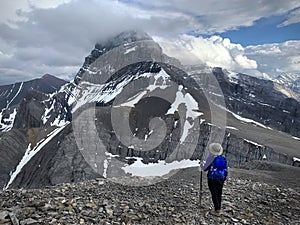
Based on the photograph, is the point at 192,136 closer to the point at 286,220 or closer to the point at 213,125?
the point at 213,125

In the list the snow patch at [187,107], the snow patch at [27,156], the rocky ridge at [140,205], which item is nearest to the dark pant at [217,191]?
the rocky ridge at [140,205]

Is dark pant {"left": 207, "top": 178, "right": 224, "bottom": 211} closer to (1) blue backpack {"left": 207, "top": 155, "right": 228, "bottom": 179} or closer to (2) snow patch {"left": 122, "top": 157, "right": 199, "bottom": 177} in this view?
(1) blue backpack {"left": 207, "top": 155, "right": 228, "bottom": 179}

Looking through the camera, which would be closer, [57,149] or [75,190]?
[75,190]

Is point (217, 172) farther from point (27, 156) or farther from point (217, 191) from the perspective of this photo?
point (27, 156)

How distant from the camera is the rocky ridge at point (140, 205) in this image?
10148 mm

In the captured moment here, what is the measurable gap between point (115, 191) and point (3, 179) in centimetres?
13612

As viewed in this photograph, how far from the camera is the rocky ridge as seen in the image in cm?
1015

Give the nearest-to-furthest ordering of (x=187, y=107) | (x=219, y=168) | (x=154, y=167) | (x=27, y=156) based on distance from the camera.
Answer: (x=219, y=168) → (x=154, y=167) → (x=187, y=107) → (x=27, y=156)

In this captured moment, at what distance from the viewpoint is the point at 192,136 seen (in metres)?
117

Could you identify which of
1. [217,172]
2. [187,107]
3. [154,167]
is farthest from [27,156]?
[217,172]

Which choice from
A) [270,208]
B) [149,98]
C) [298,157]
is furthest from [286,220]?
[149,98]

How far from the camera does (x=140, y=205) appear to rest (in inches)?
468

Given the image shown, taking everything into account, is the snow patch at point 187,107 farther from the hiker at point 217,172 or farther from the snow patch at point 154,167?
the hiker at point 217,172

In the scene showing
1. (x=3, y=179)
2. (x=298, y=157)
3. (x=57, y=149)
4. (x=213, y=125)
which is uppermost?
(x=213, y=125)
